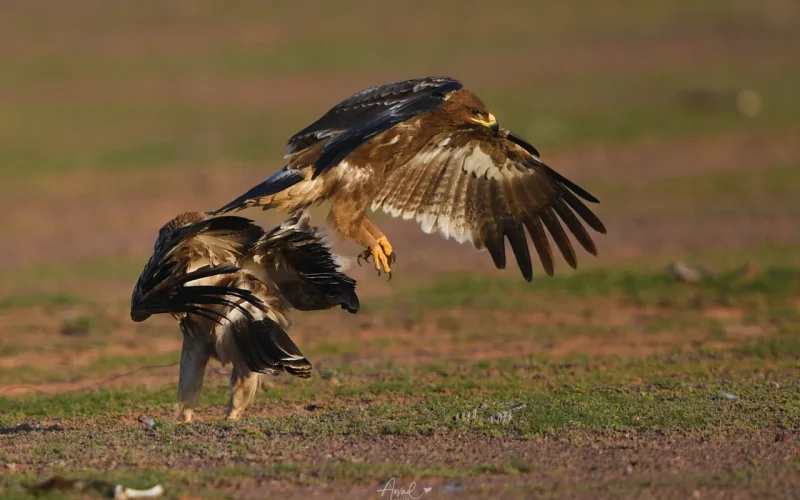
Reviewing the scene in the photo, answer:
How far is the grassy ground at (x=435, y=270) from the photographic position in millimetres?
6758

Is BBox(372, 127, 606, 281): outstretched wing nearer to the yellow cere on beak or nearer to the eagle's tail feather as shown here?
the yellow cere on beak

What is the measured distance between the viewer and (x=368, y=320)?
1285 centimetres

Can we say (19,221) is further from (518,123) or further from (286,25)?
(286,25)

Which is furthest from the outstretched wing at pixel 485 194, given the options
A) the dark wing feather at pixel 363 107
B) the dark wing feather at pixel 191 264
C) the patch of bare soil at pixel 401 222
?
the patch of bare soil at pixel 401 222

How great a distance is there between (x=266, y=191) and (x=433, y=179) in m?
1.79

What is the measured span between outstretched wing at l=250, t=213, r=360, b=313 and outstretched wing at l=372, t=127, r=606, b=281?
1.20 meters

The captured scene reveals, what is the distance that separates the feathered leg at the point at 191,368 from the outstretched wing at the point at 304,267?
0.58 meters

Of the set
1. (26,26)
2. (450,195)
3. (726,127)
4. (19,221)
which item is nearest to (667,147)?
(726,127)

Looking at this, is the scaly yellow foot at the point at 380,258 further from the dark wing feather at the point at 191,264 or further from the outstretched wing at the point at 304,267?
the dark wing feather at the point at 191,264

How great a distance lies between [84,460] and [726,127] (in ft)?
70.0

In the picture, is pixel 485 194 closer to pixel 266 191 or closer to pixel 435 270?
pixel 266 191

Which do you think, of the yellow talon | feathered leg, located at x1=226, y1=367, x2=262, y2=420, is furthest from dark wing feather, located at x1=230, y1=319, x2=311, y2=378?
the yellow talon

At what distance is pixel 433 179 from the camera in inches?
364

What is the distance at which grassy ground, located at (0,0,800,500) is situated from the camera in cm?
676
